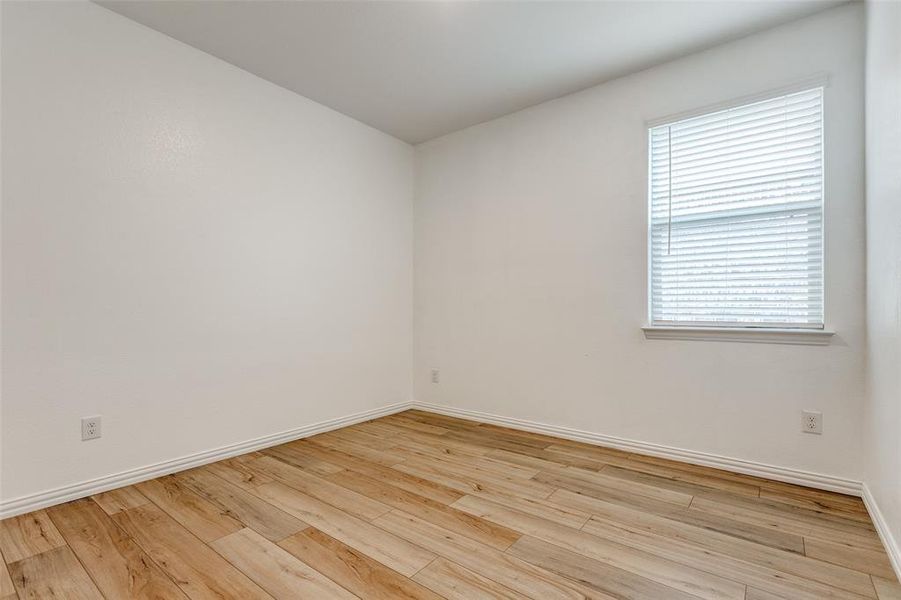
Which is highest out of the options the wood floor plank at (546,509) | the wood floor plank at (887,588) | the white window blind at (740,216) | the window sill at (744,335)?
the white window blind at (740,216)

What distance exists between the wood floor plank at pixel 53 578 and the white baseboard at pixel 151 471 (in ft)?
1.57

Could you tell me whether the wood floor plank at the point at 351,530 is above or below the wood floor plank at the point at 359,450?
above

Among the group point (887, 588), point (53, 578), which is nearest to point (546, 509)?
point (887, 588)

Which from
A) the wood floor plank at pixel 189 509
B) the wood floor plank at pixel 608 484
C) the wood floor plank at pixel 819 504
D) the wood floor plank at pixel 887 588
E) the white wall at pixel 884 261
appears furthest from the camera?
the wood floor plank at pixel 608 484

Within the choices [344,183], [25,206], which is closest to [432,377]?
[344,183]

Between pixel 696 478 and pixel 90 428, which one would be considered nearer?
pixel 90 428

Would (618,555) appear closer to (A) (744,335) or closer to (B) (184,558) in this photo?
(A) (744,335)

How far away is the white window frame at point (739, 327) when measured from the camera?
2.24 meters

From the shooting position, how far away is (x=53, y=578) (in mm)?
1512

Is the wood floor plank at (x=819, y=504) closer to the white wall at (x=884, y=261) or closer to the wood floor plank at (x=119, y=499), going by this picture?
the white wall at (x=884, y=261)

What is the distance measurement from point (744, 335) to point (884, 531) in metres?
1.02

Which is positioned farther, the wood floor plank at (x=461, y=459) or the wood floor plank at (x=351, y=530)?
the wood floor plank at (x=461, y=459)

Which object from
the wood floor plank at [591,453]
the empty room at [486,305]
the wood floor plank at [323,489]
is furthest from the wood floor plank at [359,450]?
the wood floor plank at [591,453]

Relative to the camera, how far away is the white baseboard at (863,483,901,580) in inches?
58.9
